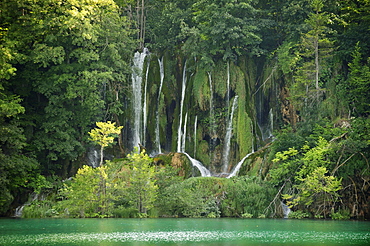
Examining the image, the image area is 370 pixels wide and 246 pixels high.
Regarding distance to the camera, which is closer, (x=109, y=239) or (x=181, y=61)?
(x=109, y=239)

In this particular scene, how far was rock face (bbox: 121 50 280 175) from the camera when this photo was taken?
Answer: 99.1 feet

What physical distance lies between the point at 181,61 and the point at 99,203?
13.9 metres

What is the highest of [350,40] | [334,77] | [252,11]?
[252,11]

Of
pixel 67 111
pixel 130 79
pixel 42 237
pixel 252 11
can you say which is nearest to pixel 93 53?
pixel 67 111

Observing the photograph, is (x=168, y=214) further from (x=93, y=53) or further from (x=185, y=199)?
(x=93, y=53)

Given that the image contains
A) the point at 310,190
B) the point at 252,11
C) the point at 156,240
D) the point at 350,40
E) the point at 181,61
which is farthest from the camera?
the point at 181,61

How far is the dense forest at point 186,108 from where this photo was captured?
22016 mm

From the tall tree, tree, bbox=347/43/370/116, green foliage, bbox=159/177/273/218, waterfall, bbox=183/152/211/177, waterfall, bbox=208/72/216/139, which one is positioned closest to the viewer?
green foliage, bbox=159/177/273/218

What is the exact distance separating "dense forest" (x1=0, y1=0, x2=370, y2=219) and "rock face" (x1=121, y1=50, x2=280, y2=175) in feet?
0.23

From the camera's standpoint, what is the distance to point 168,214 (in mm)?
22391

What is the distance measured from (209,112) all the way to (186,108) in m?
1.45

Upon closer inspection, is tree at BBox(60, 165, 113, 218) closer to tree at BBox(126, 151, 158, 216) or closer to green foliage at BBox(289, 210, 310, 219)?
tree at BBox(126, 151, 158, 216)

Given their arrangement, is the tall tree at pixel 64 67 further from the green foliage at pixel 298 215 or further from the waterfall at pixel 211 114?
the green foliage at pixel 298 215

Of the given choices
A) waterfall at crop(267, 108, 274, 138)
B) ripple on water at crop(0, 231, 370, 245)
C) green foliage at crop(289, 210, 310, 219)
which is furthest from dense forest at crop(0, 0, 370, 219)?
ripple on water at crop(0, 231, 370, 245)
